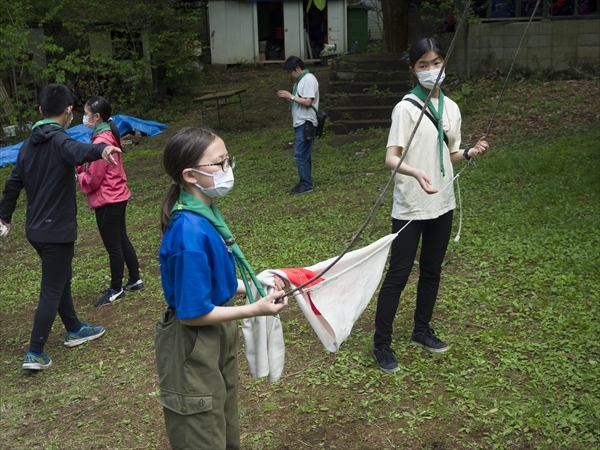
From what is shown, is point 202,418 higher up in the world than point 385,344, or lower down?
higher up

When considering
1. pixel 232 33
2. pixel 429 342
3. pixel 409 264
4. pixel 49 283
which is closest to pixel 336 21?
pixel 232 33

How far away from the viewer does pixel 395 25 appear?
1459 cm

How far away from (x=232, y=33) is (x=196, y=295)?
19.4 metres

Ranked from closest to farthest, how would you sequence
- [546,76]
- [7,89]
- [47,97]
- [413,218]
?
[413,218], [47,97], [546,76], [7,89]

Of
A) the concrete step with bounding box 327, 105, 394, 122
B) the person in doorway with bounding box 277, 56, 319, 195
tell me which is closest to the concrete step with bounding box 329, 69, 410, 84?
the concrete step with bounding box 327, 105, 394, 122

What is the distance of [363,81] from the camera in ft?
42.4

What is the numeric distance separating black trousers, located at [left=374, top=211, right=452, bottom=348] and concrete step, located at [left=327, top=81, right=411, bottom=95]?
872 centimetres

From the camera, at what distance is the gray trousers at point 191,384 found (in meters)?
2.47

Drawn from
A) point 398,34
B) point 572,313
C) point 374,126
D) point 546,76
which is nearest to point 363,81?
point 374,126

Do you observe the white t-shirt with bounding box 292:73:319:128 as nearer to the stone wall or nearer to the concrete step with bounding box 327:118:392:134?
the concrete step with bounding box 327:118:392:134

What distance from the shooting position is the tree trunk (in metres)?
14.4

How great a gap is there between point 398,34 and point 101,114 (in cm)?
1028

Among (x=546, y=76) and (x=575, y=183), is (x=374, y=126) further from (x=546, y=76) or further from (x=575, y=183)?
(x=575, y=183)

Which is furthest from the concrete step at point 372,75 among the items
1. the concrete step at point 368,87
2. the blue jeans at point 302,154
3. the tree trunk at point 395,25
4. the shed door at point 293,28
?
→ the shed door at point 293,28
